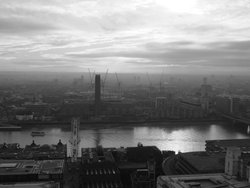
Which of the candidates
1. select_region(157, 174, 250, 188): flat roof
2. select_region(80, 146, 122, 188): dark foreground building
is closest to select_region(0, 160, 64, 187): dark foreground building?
select_region(80, 146, 122, 188): dark foreground building

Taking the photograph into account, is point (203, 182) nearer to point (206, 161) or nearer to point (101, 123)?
point (206, 161)

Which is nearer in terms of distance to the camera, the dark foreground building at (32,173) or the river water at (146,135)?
the dark foreground building at (32,173)

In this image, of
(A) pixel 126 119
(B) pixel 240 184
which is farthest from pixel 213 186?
(A) pixel 126 119

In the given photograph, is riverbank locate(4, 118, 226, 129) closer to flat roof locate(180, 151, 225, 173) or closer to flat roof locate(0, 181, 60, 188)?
flat roof locate(180, 151, 225, 173)

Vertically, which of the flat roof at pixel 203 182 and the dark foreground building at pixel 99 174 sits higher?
the flat roof at pixel 203 182

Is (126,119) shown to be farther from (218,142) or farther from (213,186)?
(213,186)

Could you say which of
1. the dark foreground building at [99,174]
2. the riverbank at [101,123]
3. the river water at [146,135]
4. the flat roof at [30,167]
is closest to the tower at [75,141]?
the river water at [146,135]

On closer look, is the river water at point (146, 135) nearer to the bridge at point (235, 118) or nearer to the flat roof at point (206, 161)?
the bridge at point (235, 118)
